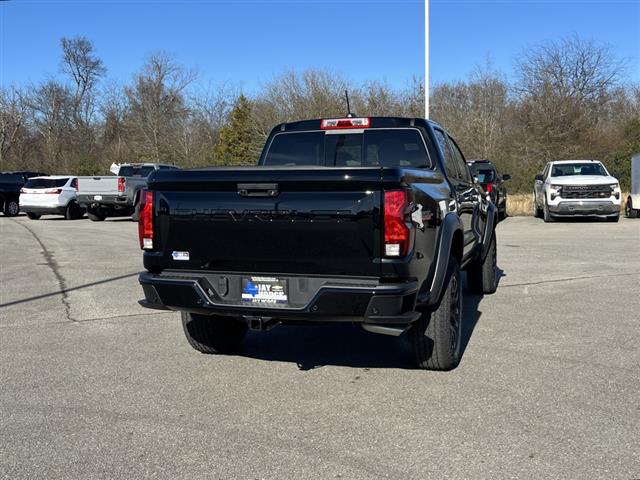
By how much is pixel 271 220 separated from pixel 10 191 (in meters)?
26.2

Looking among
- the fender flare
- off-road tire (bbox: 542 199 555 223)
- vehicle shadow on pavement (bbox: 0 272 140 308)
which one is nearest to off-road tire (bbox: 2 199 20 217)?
vehicle shadow on pavement (bbox: 0 272 140 308)

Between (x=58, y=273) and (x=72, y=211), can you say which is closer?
(x=58, y=273)

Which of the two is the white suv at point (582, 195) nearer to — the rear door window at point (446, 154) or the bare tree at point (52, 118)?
the rear door window at point (446, 154)

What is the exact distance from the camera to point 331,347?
580 centimetres

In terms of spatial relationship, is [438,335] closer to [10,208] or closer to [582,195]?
[582,195]

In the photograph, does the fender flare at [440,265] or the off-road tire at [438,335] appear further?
the off-road tire at [438,335]

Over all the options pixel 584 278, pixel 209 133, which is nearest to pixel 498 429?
pixel 584 278

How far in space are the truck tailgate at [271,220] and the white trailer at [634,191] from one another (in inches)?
652

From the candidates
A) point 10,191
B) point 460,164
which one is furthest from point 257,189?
point 10,191

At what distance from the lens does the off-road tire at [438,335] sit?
4.77 metres

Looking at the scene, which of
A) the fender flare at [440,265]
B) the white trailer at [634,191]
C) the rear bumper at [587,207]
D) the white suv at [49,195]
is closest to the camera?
the fender flare at [440,265]

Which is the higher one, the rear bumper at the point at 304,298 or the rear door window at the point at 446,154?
the rear door window at the point at 446,154

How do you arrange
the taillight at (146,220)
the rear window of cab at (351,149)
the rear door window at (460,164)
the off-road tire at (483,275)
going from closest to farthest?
the taillight at (146,220)
the rear window of cab at (351,149)
the rear door window at (460,164)
the off-road tire at (483,275)

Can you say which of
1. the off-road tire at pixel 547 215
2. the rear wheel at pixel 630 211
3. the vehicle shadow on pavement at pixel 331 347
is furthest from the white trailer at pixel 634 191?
the vehicle shadow on pavement at pixel 331 347
